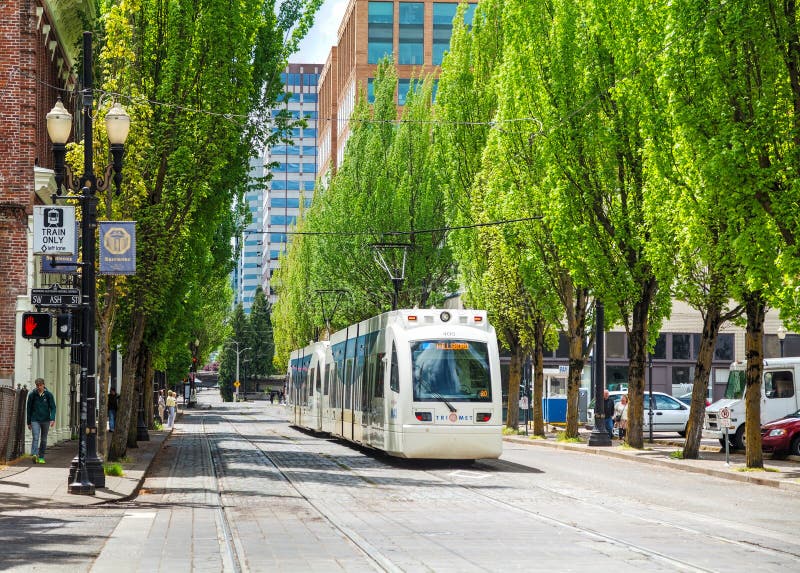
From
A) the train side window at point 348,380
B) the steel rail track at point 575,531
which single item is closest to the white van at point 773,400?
the train side window at point 348,380

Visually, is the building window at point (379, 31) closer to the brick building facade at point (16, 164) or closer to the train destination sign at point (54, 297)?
the brick building facade at point (16, 164)

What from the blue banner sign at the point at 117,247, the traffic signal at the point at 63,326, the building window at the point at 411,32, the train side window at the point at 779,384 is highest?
the building window at the point at 411,32

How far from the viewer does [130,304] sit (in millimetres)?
28938

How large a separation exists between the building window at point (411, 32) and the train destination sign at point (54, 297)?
76.9 meters

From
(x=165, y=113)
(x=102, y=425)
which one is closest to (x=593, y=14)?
(x=165, y=113)

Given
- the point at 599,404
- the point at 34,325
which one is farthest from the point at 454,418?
the point at 599,404

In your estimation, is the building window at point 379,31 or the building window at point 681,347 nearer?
the building window at point 681,347

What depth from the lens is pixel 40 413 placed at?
27.1m

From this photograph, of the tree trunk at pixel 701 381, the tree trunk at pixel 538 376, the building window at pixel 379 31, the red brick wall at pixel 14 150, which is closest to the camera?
the tree trunk at pixel 701 381

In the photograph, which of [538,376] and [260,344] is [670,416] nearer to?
[538,376]

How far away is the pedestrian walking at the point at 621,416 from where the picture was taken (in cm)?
4359

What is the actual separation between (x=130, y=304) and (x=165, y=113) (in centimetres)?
448

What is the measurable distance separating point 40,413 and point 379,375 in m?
7.46

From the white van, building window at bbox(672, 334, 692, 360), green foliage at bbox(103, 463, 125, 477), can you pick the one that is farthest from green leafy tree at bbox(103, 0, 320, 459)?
building window at bbox(672, 334, 692, 360)
